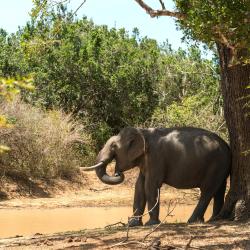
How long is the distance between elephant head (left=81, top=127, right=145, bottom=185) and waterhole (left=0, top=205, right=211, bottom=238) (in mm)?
2805

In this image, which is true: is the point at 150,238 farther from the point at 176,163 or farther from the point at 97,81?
the point at 97,81

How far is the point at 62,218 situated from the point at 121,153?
19.7ft

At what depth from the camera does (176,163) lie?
39.4 feet

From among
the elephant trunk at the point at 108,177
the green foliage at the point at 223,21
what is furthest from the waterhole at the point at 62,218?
the green foliage at the point at 223,21

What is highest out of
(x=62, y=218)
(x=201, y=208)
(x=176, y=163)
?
(x=176, y=163)

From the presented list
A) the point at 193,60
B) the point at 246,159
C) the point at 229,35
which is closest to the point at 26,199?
the point at 246,159

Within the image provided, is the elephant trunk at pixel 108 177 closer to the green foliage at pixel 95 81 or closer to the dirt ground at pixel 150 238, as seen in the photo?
the dirt ground at pixel 150 238

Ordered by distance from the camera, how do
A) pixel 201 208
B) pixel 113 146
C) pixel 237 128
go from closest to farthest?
pixel 237 128 < pixel 201 208 < pixel 113 146

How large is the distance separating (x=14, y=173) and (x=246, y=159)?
1557 cm

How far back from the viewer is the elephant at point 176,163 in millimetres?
→ 11805

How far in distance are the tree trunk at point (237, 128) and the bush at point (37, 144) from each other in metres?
14.2

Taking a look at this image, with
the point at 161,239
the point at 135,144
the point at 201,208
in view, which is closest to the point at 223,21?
the point at 161,239

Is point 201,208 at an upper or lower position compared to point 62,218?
upper

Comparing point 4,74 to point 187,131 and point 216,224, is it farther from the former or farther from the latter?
point 216,224
